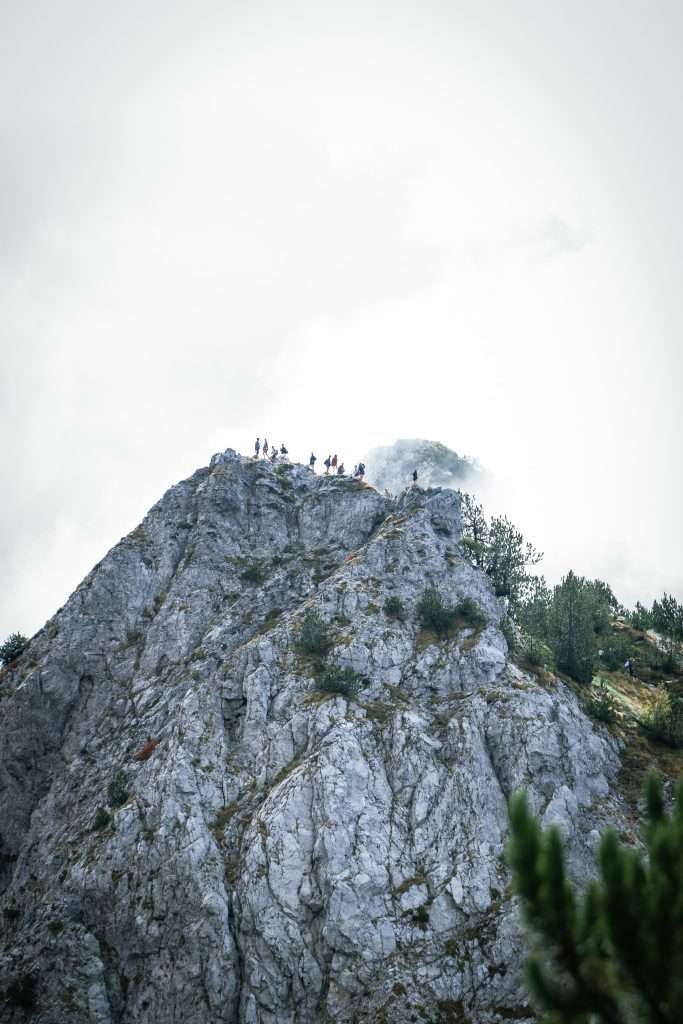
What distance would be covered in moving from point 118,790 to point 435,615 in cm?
2884

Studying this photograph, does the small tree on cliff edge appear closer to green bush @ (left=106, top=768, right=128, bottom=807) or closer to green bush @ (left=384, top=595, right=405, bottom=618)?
green bush @ (left=106, top=768, right=128, bottom=807)

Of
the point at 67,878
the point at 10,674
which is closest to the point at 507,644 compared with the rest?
the point at 67,878

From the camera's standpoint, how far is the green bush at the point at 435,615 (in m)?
54.3

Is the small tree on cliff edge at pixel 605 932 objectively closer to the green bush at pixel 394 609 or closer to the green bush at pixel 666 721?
the green bush at pixel 666 721

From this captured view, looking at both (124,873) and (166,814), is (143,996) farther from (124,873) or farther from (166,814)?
(166,814)

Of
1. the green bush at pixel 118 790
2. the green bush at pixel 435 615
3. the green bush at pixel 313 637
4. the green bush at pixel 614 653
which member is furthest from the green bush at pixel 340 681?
the green bush at pixel 614 653

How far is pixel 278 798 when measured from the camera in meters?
42.2

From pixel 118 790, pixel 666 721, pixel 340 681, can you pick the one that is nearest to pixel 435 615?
pixel 340 681

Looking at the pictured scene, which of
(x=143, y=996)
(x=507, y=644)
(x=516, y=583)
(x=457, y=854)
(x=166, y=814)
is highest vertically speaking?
(x=516, y=583)

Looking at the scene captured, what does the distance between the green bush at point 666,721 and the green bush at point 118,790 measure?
39.6 meters

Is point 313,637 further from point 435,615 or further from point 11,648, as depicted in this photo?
point 11,648

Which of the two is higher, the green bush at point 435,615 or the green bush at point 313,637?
the green bush at point 435,615

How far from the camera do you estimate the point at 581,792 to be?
41.1m

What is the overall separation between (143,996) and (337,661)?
24574 mm
